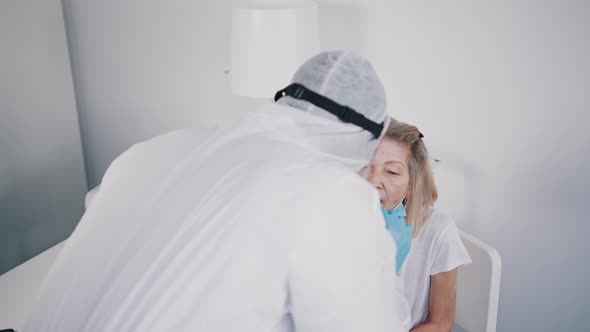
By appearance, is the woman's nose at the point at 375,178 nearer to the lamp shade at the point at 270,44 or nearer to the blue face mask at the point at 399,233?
the blue face mask at the point at 399,233

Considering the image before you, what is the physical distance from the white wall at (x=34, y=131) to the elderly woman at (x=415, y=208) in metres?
1.54

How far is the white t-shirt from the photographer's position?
1465 millimetres

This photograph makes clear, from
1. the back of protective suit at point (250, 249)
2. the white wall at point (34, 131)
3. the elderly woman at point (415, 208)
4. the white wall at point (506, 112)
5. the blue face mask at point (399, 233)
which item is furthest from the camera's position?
the white wall at point (34, 131)

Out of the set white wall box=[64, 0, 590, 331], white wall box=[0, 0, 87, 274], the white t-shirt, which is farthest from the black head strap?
white wall box=[0, 0, 87, 274]

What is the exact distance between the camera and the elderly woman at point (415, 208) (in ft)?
4.90

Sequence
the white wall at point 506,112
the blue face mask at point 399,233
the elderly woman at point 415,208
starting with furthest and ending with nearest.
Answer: the white wall at point 506,112 < the elderly woman at point 415,208 < the blue face mask at point 399,233

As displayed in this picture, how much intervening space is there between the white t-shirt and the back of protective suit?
548 mm

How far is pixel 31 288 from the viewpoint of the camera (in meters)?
1.61

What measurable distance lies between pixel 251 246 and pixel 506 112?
1162mm

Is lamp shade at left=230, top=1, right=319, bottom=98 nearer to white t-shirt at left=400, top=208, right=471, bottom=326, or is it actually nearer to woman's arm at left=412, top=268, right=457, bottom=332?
white t-shirt at left=400, top=208, right=471, bottom=326

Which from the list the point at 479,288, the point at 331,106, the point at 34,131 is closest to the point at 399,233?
the point at 479,288

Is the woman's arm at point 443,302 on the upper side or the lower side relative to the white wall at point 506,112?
lower

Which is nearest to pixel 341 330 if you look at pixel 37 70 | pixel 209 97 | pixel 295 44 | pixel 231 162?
pixel 231 162

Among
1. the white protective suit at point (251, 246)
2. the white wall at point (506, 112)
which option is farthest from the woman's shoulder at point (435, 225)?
the white protective suit at point (251, 246)
